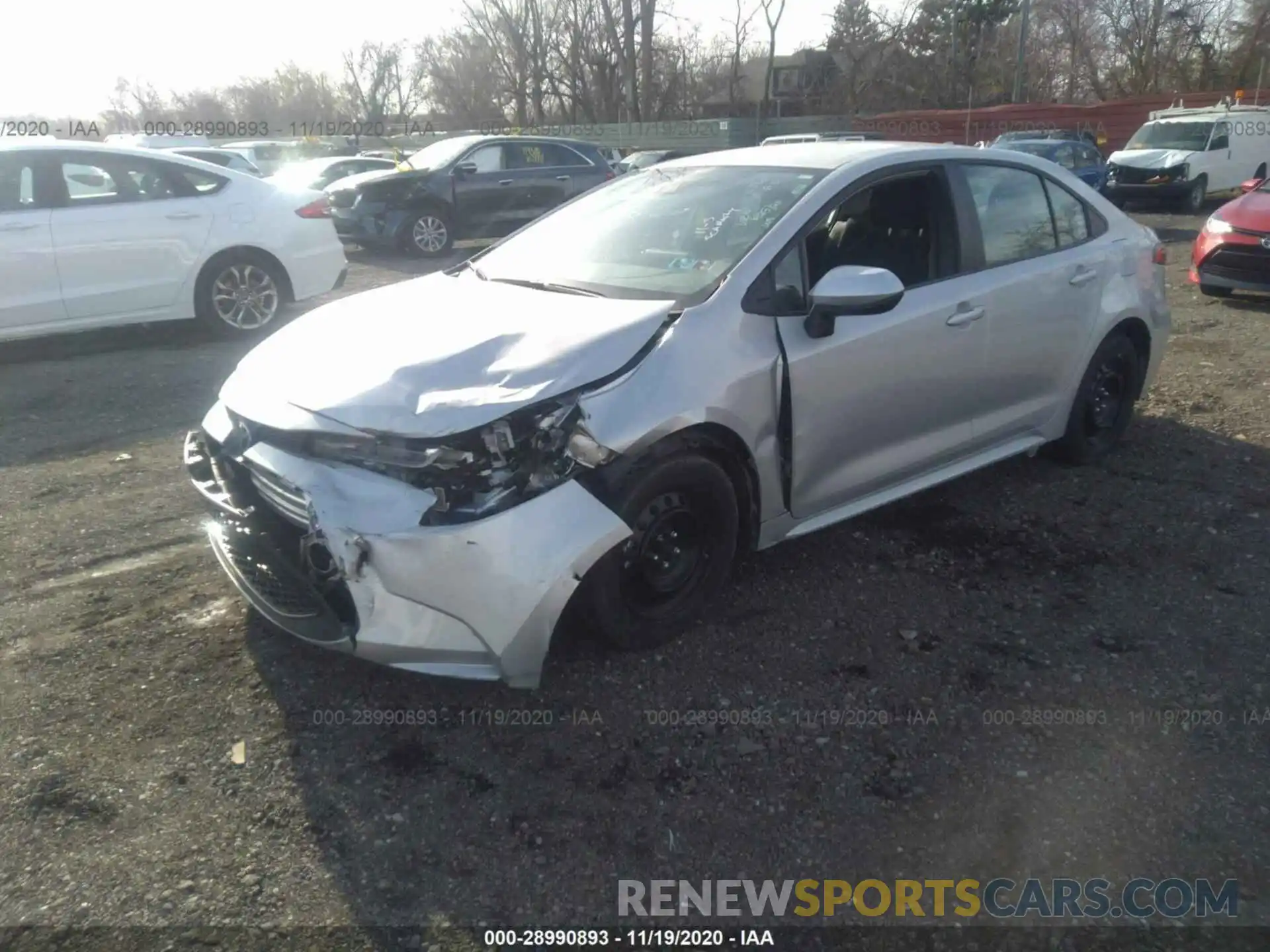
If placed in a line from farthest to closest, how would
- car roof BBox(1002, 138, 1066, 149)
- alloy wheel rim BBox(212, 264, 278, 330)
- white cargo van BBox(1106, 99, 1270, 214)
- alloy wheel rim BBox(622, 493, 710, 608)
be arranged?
white cargo van BBox(1106, 99, 1270, 214) < car roof BBox(1002, 138, 1066, 149) < alloy wheel rim BBox(212, 264, 278, 330) < alloy wheel rim BBox(622, 493, 710, 608)

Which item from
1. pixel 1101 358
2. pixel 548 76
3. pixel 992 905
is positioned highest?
pixel 548 76

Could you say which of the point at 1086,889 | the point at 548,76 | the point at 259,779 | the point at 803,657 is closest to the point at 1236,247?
the point at 803,657

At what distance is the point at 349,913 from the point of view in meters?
2.40

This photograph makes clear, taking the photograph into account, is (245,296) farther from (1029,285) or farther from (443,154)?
(443,154)

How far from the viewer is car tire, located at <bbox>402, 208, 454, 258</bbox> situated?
13.5 m

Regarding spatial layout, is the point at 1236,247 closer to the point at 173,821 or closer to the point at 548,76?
the point at 173,821

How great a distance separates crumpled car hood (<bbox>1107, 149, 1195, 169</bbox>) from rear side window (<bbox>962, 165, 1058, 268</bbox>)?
17483mm

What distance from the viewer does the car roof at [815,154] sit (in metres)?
4.11

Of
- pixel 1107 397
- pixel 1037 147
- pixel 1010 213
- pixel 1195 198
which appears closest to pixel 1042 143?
pixel 1037 147

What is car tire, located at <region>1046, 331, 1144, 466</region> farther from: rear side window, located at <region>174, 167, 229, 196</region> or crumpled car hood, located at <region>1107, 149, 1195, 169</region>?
crumpled car hood, located at <region>1107, 149, 1195, 169</region>

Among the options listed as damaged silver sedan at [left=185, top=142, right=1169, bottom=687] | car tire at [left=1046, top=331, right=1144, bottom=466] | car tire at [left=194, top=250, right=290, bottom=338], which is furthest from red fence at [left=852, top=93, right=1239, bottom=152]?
damaged silver sedan at [left=185, top=142, right=1169, bottom=687]

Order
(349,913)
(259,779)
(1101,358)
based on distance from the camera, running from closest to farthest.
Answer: (349,913)
(259,779)
(1101,358)

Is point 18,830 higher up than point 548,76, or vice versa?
point 548,76

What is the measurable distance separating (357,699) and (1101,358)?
3836 millimetres
